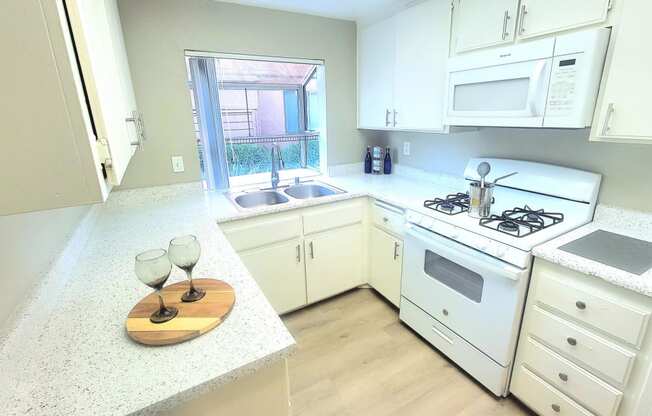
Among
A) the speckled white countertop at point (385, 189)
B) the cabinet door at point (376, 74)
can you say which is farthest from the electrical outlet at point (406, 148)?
the cabinet door at point (376, 74)

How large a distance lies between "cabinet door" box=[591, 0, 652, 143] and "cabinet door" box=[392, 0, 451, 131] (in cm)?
83

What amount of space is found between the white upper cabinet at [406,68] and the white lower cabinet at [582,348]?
1.17 meters

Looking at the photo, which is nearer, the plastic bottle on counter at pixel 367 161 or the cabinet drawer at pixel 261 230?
the cabinet drawer at pixel 261 230

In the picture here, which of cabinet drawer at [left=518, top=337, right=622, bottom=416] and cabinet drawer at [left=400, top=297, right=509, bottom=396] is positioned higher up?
cabinet drawer at [left=518, top=337, right=622, bottom=416]

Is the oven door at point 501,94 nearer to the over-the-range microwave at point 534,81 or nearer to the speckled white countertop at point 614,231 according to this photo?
the over-the-range microwave at point 534,81

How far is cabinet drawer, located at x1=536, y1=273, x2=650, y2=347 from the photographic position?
112cm

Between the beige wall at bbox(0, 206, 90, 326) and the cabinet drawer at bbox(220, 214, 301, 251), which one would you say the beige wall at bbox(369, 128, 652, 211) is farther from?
the beige wall at bbox(0, 206, 90, 326)

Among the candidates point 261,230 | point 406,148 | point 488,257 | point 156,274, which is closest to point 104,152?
point 156,274

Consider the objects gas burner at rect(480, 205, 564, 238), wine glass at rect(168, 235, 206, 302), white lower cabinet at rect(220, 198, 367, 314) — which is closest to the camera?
wine glass at rect(168, 235, 206, 302)

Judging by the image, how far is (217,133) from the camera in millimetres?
2670

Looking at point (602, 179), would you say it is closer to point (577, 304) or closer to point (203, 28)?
point (577, 304)

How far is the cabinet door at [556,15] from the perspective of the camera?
1.28 m

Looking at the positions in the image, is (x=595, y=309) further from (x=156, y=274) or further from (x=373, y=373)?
(x=156, y=274)

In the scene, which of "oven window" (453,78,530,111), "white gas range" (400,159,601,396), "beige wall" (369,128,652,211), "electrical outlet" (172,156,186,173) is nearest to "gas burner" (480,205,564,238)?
"white gas range" (400,159,601,396)
